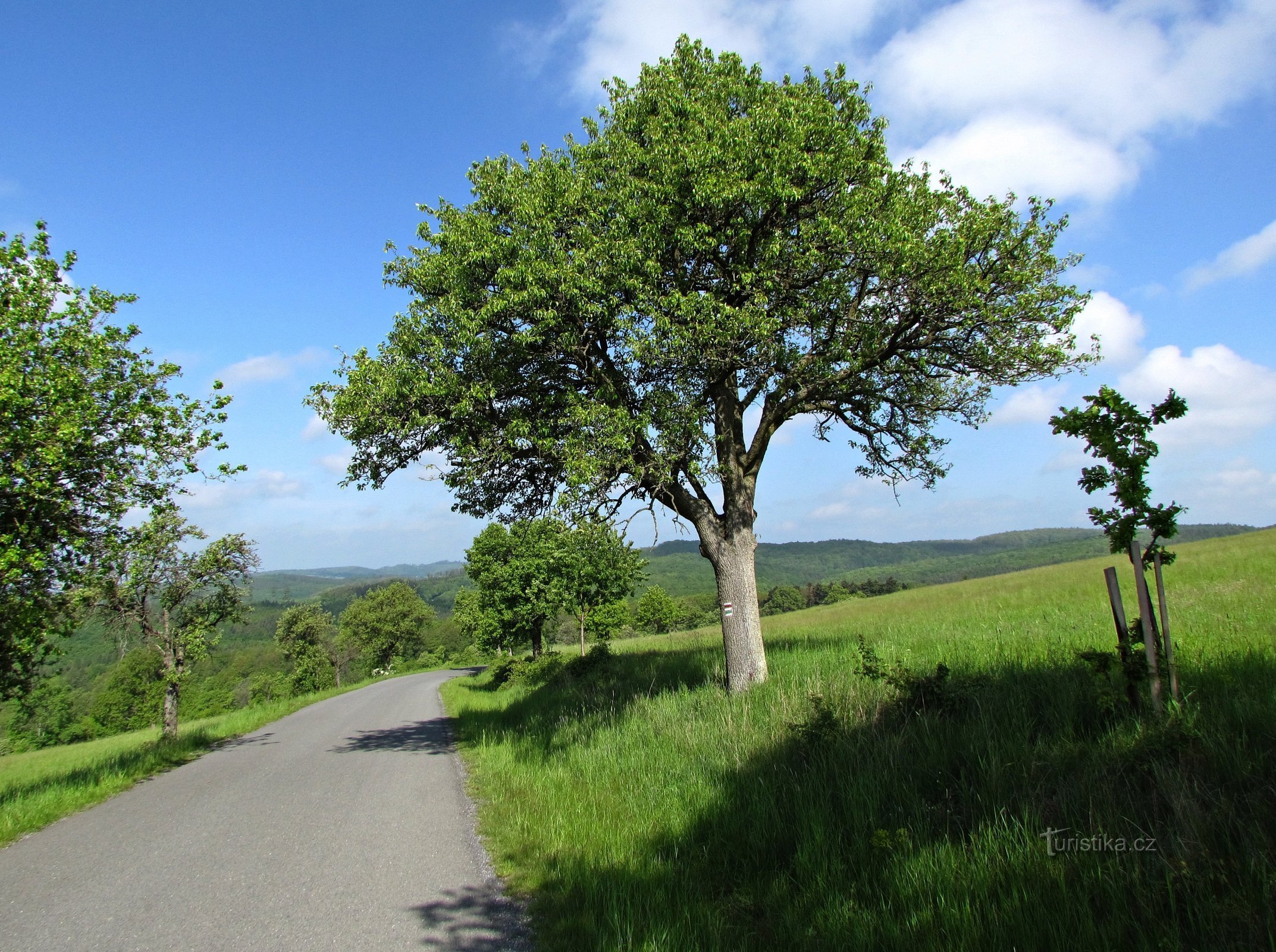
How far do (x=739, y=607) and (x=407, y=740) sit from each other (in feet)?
31.9

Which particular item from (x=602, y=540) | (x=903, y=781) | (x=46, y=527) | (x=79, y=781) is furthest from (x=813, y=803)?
(x=46, y=527)

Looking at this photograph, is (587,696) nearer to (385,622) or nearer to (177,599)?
(177,599)

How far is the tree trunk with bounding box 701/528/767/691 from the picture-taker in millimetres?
10867

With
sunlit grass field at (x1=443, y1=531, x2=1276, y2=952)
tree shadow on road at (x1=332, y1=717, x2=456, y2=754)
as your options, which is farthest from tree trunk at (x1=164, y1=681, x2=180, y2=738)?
sunlit grass field at (x1=443, y1=531, x2=1276, y2=952)

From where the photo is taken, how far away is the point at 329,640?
80.6 m

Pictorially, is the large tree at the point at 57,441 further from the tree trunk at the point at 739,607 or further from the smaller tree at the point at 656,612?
the smaller tree at the point at 656,612

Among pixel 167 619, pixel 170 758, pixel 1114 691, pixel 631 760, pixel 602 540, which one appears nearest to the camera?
pixel 1114 691

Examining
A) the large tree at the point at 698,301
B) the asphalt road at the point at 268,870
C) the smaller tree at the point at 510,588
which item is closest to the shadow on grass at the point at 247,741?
the asphalt road at the point at 268,870

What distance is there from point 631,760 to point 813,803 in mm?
3223

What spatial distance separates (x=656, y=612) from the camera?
94312 mm

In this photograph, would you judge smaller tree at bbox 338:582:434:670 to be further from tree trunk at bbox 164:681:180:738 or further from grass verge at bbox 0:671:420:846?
tree trunk at bbox 164:681:180:738

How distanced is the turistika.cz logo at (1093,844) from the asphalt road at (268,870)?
3.59 m

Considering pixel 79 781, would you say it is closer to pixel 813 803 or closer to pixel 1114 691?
pixel 813 803

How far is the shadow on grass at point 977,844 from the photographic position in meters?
3.42
